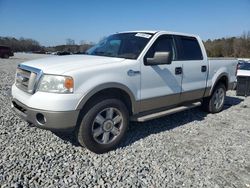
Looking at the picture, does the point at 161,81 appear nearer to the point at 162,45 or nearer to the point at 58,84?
the point at 162,45

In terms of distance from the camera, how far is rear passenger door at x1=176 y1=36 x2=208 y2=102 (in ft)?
16.1

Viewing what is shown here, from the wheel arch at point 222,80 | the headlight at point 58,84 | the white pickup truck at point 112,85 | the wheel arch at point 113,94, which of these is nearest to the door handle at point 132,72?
the white pickup truck at point 112,85

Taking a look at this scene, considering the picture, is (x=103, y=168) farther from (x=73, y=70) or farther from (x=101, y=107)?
(x=73, y=70)

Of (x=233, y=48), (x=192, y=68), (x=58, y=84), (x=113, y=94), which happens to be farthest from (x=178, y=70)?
(x=233, y=48)

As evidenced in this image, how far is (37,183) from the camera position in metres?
2.87

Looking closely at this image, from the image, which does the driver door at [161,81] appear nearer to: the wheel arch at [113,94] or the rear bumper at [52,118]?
the wheel arch at [113,94]

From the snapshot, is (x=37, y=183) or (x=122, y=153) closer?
(x=37, y=183)

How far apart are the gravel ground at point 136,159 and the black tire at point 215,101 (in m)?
1.08

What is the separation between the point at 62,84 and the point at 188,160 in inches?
85.7

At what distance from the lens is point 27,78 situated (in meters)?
3.65

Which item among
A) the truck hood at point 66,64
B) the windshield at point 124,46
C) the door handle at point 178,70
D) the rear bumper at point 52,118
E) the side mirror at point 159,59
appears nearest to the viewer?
the rear bumper at point 52,118

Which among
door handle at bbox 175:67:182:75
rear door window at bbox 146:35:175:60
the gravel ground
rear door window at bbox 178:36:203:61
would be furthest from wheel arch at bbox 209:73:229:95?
rear door window at bbox 146:35:175:60

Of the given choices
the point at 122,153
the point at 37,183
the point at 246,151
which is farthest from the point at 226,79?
the point at 37,183

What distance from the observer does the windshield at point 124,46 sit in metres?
4.25
